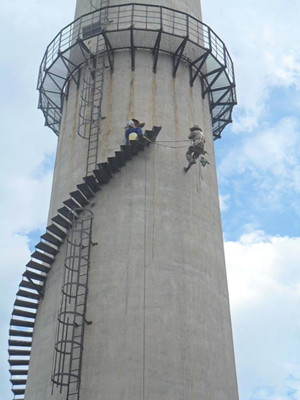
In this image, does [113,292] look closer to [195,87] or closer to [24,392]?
[24,392]

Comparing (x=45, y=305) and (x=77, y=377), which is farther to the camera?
(x=45, y=305)

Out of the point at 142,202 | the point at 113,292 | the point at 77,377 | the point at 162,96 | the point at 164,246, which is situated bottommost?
the point at 77,377

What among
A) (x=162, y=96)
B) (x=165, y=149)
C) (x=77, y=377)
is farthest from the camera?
(x=162, y=96)

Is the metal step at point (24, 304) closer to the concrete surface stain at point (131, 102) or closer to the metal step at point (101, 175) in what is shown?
the metal step at point (101, 175)

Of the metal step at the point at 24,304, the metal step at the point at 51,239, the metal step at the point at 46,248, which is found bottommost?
the metal step at the point at 24,304

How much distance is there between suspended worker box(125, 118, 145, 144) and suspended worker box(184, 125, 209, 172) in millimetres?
1944

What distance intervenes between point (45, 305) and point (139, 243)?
167 inches

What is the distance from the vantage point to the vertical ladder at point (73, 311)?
17812mm

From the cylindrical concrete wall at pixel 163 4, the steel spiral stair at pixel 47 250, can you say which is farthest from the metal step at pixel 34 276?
the cylindrical concrete wall at pixel 163 4

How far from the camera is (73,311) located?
1923cm

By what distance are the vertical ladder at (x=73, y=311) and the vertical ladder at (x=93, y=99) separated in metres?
2.79

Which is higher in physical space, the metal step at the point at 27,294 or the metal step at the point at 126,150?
the metal step at the point at 126,150

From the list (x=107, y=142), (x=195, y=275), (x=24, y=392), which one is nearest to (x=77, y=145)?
(x=107, y=142)

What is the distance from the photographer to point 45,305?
21078 mm
